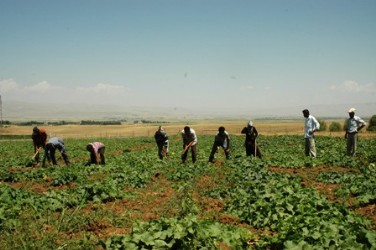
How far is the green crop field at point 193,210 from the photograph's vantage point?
523 centimetres

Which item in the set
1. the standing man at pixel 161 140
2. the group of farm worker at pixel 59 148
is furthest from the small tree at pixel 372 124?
the group of farm worker at pixel 59 148

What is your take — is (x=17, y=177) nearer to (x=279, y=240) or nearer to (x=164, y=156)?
(x=164, y=156)

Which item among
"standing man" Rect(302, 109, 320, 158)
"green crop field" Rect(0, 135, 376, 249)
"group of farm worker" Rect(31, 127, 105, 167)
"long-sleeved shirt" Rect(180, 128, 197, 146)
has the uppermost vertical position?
"standing man" Rect(302, 109, 320, 158)

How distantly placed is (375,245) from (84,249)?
3903mm

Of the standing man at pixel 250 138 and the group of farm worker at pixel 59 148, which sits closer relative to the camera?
the group of farm worker at pixel 59 148

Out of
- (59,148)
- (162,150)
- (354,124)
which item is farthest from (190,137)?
(354,124)

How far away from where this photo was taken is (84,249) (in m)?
5.68

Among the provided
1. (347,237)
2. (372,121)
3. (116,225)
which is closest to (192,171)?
(116,225)

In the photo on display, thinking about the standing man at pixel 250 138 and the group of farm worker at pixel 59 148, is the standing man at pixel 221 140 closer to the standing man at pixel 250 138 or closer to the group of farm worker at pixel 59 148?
the standing man at pixel 250 138

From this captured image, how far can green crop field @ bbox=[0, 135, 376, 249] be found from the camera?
17.2 feet

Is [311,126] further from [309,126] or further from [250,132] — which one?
[250,132]

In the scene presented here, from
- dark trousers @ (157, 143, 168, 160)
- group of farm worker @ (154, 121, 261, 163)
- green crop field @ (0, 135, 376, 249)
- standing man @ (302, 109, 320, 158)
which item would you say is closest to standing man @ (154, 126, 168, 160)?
dark trousers @ (157, 143, 168, 160)

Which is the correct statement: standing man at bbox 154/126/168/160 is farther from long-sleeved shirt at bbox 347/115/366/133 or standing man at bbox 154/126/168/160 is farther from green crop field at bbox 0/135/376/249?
long-sleeved shirt at bbox 347/115/366/133

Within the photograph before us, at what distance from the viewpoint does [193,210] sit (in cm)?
777
